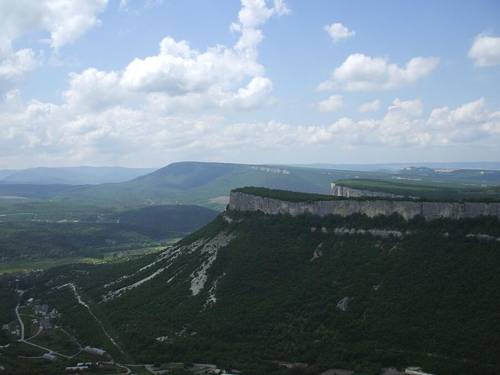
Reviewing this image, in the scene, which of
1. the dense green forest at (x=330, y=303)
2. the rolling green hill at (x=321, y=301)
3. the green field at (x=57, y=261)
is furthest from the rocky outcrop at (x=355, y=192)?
the green field at (x=57, y=261)

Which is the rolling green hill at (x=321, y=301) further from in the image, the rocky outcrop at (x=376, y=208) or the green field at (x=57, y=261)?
the green field at (x=57, y=261)

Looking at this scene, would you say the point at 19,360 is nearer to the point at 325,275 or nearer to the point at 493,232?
the point at 325,275

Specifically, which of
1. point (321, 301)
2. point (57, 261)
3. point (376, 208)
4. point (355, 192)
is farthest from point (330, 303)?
point (57, 261)

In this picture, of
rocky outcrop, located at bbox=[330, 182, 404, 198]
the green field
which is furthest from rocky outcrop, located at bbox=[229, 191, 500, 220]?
the green field

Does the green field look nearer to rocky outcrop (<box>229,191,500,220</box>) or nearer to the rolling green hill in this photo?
the rolling green hill

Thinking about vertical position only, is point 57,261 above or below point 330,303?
below

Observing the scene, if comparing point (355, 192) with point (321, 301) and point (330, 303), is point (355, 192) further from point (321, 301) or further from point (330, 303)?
point (330, 303)
